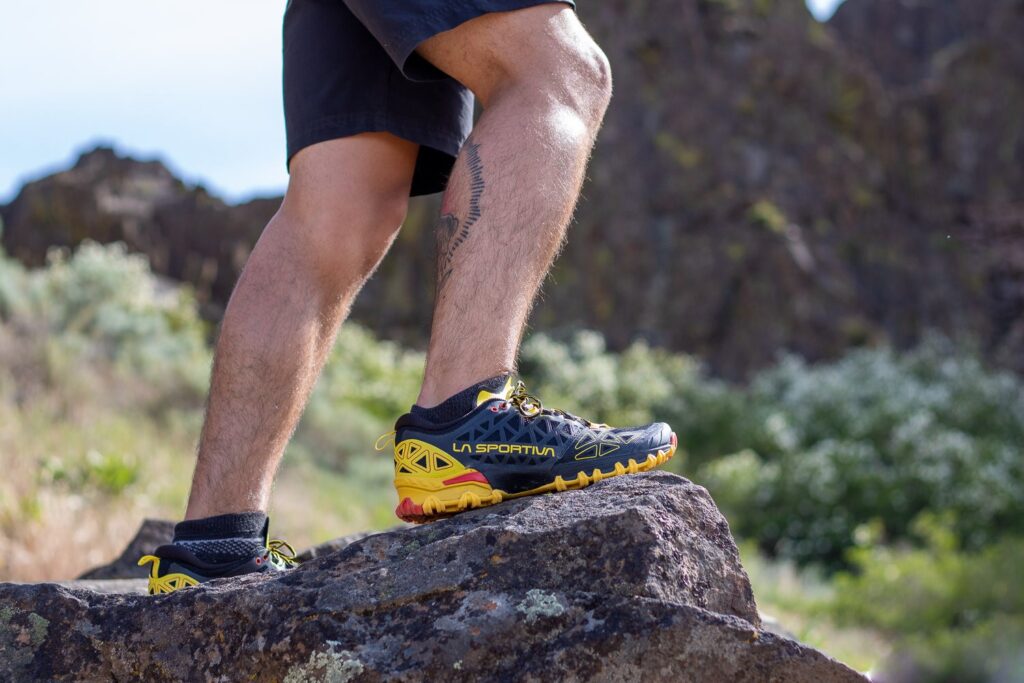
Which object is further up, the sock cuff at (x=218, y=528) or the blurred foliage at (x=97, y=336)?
the blurred foliage at (x=97, y=336)

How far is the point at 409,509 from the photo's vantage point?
6.59 ft

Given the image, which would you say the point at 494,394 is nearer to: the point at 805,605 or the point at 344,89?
the point at 344,89

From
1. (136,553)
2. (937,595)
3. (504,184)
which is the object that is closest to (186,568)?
(136,553)

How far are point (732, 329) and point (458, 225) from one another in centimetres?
1403

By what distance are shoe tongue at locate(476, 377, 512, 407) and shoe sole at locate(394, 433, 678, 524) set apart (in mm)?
163

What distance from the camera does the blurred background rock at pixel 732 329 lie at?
627 centimetres

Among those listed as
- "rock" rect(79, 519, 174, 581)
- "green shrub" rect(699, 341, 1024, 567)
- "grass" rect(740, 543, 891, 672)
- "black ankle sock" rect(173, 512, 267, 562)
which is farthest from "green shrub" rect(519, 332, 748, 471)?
"black ankle sock" rect(173, 512, 267, 562)

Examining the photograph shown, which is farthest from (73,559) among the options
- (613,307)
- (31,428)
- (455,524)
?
(613,307)

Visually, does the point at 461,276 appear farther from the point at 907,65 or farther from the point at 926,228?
the point at 907,65

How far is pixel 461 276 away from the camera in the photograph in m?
1.95

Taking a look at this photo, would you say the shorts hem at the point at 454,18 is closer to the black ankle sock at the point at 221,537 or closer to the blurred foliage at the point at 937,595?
the black ankle sock at the point at 221,537

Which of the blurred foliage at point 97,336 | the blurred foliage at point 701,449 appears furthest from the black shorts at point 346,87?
the blurred foliage at point 97,336

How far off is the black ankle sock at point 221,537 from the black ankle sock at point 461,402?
0.47 metres

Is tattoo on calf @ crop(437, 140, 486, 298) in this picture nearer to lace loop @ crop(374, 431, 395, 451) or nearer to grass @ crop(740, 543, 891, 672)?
lace loop @ crop(374, 431, 395, 451)
